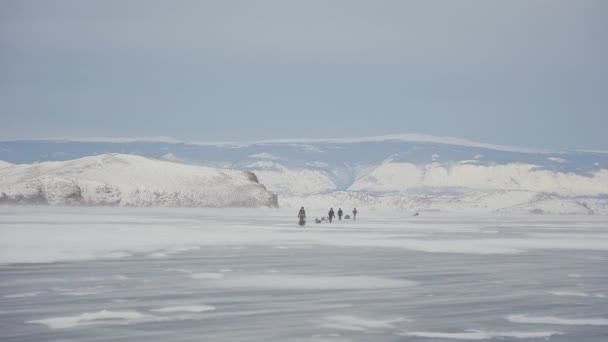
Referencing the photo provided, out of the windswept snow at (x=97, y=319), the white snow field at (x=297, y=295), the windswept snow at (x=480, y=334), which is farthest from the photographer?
the windswept snow at (x=97, y=319)

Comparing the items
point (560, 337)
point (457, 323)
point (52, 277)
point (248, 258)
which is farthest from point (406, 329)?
point (248, 258)

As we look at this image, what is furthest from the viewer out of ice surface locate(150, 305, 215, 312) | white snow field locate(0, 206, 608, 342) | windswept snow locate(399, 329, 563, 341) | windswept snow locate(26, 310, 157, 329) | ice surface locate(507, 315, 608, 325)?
ice surface locate(150, 305, 215, 312)

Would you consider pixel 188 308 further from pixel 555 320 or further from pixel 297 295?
pixel 555 320

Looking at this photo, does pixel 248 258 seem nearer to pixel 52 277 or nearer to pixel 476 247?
pixel 52 277

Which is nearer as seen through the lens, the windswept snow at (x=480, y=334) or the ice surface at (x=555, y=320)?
the windswept snow at (x=480, y=334)

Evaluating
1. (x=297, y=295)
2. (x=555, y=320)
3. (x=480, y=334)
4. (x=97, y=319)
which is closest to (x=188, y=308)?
(x=97, y=319)

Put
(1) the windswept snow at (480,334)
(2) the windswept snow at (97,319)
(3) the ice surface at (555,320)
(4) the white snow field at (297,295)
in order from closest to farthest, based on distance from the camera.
Answer: (1) the windswept snow at (480,334) < (4) the white snow field at (297,295) < (2) the windswept snow at (97,319) < (3) the ice surface at (555,320)

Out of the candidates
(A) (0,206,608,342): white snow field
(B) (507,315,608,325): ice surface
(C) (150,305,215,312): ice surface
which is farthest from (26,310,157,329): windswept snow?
(B) (507,315,608,325): ice surface

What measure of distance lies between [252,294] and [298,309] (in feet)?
8.68

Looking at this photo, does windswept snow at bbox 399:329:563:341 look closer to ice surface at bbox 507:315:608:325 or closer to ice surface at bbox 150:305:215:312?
ice surface at bbox 507:315:608:325

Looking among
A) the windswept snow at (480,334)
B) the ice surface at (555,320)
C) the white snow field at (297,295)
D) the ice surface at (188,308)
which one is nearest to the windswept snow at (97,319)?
the white snow field at (297,295)

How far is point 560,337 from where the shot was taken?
15047mm

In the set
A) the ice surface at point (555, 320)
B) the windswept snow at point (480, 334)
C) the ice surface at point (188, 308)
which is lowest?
the windswept snow at point (480, 334)

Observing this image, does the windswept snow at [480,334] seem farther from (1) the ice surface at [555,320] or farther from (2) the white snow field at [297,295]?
(1) the ice surface at [555,320]
